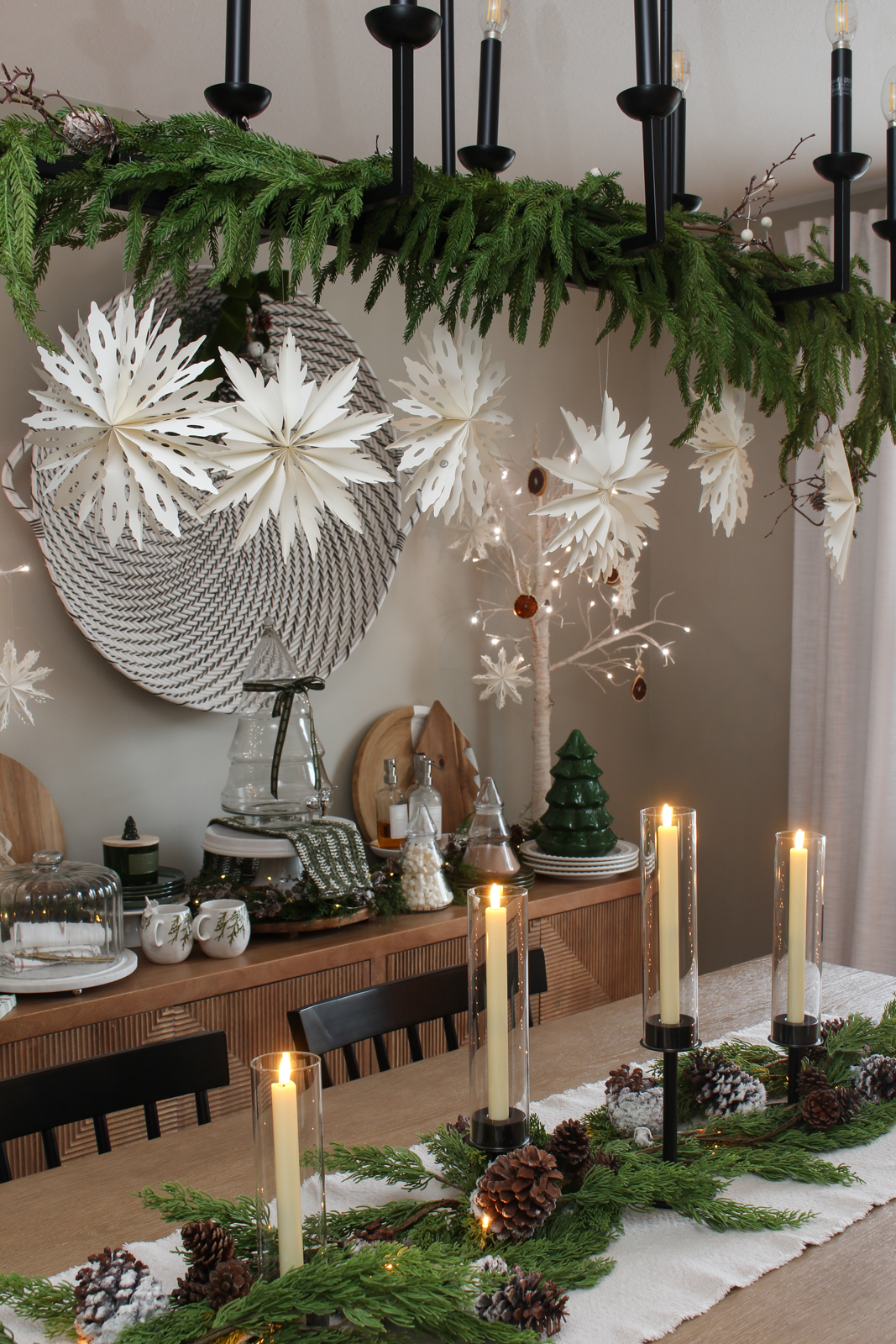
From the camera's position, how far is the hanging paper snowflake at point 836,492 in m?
1.11

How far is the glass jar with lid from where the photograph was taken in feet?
6.40

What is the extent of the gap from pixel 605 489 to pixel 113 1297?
73 cm

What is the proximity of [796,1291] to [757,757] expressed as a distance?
94.9 inches

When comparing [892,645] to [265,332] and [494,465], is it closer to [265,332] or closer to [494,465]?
[265,332]

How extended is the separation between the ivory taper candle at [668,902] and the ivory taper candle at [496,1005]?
0.63ft

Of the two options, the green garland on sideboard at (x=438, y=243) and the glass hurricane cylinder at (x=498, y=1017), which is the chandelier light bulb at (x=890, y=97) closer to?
the green garland on sideboard at (x=438, y=243)

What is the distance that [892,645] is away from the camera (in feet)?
9.29

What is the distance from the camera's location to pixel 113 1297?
862 millimetres

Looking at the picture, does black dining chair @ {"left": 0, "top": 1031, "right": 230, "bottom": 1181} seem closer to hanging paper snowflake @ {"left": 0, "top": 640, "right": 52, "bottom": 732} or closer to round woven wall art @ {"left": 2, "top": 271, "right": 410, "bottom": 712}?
hanging paper snowflake @ {"left": 0, "top": 640, "right": 52, "bottom": 732}

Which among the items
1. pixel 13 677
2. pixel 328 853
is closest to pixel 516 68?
pixel 13 677

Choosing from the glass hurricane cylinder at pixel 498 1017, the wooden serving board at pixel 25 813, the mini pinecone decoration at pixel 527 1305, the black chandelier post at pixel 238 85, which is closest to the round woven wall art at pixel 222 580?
the wooden serving board at pixel 25 813

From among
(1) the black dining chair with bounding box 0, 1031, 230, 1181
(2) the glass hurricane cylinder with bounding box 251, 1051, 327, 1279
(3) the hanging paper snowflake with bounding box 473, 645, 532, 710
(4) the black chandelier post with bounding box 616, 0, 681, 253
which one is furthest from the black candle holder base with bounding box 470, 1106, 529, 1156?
(3) the hanging paper snowflake with bounding box 473, 645, 532, 710

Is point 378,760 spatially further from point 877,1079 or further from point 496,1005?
point 496,1005

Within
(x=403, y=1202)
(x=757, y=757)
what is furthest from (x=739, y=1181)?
(x=757, y=757)
